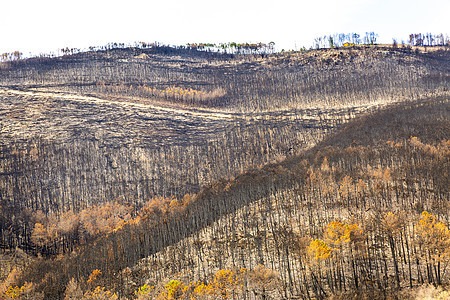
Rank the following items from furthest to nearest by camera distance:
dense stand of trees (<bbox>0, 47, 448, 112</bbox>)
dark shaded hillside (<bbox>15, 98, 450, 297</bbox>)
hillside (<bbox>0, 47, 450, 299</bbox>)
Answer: dense stand of trees (<bbox>0, 47, 448, 112</bbox>) < dark shaded hillside (<bbox>15, 98, 450, 297</bbox>) < hillside (<bbox>0, 47, 450, 299</bbox>)

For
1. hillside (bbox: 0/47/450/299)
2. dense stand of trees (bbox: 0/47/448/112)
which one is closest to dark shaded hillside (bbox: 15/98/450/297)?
hillside (bbox: 0/47/450/299)

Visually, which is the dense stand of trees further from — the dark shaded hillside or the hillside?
the dark shaded hillside

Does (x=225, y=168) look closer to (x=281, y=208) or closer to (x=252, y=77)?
(x=281, y=208)

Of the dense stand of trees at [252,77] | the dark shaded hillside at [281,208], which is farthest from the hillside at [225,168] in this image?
the dense stand of trees at [252,77]

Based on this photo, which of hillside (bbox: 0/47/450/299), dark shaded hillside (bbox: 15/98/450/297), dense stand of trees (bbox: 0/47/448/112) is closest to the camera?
hillside (bbox: 0/47/450/299)

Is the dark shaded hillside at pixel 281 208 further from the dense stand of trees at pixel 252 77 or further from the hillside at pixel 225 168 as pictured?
the dense stand of trees at pixel 252 77

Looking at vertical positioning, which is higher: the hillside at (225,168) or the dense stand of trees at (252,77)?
the dense stand of trees at (252,77)

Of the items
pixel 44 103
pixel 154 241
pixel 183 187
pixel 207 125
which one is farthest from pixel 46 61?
pixel 154 241
